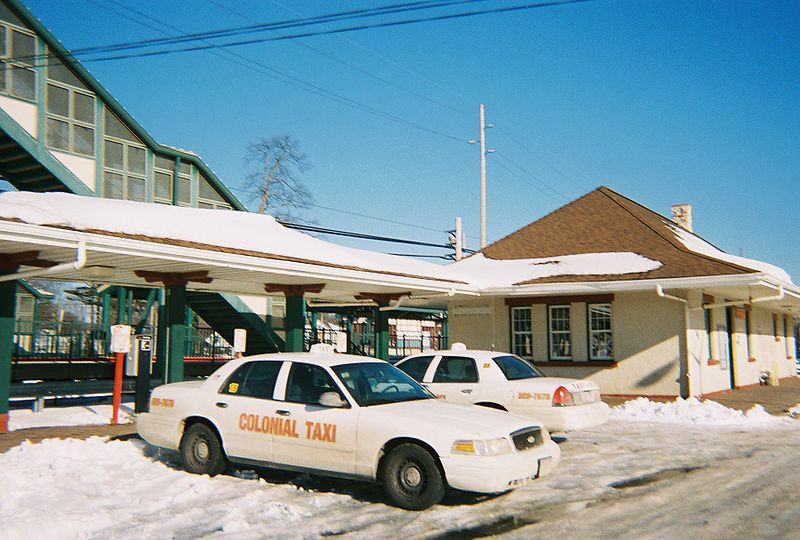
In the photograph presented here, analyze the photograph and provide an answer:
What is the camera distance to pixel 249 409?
886 cm

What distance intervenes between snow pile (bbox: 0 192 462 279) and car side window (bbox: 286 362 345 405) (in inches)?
166

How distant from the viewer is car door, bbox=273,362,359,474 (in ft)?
26.4

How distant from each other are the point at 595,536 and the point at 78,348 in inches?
855

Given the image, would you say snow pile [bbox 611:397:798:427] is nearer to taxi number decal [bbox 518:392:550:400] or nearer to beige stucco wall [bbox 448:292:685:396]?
beige stucco wall [bbox 448:292:685:396]

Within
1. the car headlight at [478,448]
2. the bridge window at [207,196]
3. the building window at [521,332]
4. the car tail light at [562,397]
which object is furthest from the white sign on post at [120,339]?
the bridge window at [207,196]

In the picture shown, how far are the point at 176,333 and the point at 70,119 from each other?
1009cm

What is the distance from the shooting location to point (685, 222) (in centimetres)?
2944

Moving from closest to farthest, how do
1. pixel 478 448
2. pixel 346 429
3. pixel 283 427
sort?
pixel 478 448 < pixel 346 429 < pixel 283 427


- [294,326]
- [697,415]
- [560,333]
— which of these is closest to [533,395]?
[697,415]

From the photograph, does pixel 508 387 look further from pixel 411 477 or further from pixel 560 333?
pixel 560 333

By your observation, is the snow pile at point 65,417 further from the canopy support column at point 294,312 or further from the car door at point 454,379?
the car door at point 454,379

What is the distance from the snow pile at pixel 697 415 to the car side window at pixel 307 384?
348 inches

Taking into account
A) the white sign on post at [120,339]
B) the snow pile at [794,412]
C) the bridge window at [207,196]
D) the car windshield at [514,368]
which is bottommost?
the snow pile at [794,412]

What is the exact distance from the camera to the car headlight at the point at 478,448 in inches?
287
